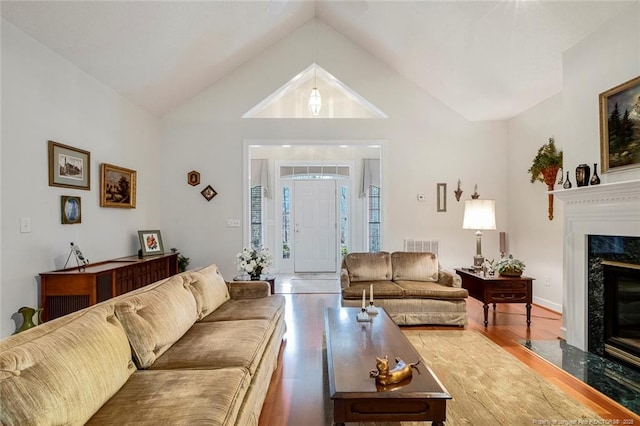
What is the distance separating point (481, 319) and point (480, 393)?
197 centimetres

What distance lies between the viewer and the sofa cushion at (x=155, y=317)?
1.85m

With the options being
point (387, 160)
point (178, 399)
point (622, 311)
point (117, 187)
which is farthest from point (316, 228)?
point (178, 399)

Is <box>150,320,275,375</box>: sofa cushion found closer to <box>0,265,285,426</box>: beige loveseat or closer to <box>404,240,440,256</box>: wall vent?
<box>0,265,285,426</box>: beige loveseat

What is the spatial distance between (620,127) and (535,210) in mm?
2114

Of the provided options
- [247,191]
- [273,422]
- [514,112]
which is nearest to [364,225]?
[247,191]

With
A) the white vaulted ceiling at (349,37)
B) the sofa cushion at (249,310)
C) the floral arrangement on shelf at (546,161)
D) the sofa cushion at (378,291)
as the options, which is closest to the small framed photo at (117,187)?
the white vaulted ceiling at (349,37)

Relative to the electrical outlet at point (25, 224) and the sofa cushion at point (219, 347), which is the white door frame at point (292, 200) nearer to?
the electrical outlet at point (25, 224)

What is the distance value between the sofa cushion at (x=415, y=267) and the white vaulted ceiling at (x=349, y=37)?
235 centimetres

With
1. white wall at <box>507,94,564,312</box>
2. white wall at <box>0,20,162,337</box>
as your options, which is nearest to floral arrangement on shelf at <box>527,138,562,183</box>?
white wall at <box>507,94,564,312</box>

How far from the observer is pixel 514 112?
5133 millimetres

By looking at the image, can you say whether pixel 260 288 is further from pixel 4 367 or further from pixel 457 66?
pixel 457 66

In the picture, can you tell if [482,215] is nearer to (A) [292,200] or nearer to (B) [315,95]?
(B) [315,95]

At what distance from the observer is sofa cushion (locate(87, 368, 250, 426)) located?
135cm

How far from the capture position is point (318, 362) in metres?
2.96
